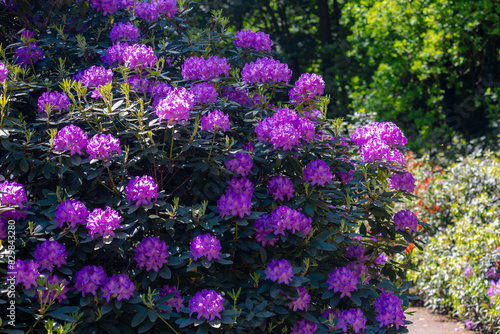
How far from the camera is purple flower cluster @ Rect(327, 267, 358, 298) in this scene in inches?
86.5

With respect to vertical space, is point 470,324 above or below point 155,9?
below

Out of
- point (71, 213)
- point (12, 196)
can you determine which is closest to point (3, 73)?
point (12, 196)

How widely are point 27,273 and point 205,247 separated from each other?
0.65m

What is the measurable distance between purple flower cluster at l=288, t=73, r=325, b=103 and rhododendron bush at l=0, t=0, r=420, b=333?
0.01 meters

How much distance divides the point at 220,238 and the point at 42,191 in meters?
0.78

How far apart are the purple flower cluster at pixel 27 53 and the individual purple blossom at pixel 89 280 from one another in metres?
1.24

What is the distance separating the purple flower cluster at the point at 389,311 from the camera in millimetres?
2258

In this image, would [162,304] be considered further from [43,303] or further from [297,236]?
[297,236]

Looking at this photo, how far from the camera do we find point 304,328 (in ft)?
7.17

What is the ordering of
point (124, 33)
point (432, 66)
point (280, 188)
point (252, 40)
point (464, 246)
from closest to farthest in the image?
point (280, 188)
point (124, 33)
point (252, 40)
point (464, 246)
point (432, 66)

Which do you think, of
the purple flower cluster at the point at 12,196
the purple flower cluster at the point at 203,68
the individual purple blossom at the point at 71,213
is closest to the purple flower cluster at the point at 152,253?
the individual purple blossom at the point at 71,213

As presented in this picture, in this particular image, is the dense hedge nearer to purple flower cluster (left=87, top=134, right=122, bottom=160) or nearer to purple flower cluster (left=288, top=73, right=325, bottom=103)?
purple flower cluster (left=288, top=73, right=325, bottom=103)

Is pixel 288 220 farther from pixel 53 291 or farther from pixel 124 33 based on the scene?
pixel 124 33

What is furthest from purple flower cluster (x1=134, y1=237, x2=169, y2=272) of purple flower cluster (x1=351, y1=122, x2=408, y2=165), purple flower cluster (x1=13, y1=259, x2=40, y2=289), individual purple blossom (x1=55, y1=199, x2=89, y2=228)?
purple flower cluster (x1=351, y1=122, x2=408, y2=165)
